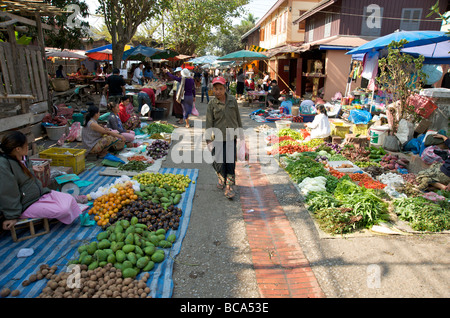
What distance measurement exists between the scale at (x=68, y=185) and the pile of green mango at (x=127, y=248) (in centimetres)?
147

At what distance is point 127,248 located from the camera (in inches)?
138

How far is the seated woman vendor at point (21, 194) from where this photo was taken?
3.61 m

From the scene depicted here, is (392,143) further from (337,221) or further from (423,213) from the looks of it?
(337,221)

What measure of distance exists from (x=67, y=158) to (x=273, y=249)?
4.29 metres

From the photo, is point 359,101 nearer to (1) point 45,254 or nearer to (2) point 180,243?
(2) point 180,243

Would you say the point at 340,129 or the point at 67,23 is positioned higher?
the point at 67,23

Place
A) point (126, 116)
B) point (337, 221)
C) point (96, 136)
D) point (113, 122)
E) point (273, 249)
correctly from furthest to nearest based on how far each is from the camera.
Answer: point (126, 116) → point (113, 122) → point (96, 136) → point (337, 221) → point (273, 249)

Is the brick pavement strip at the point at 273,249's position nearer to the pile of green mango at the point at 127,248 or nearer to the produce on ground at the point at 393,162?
the pile of green mango at the point at 127,248

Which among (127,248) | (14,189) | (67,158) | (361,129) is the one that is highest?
(14,189)

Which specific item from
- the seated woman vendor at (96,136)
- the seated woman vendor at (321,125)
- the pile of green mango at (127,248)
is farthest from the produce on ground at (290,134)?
the pile of green mango at (127,248)

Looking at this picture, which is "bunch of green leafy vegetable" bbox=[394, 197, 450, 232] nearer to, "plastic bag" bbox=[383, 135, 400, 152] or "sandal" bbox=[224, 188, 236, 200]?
"sandal" bbox=[224, 188, 236, 200]

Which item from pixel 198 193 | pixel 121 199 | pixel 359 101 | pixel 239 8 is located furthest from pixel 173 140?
pixel 239 8

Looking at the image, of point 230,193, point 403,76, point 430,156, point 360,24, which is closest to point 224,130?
point 230,193
